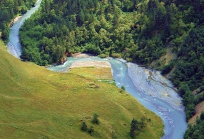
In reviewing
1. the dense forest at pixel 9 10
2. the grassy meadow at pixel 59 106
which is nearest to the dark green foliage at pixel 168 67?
the grassy meadow at pixel 59 106

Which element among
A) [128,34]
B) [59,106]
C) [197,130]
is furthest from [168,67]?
[59,106]

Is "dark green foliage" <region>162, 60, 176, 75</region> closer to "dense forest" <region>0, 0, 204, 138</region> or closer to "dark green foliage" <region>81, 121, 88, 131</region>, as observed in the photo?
"dense forest" <region>0, 0, 204, 138</region>

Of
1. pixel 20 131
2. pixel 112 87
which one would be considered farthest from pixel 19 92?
pixel 112 87

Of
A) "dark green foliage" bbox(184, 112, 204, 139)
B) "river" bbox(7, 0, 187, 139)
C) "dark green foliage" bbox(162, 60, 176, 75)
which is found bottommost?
"river" bbox(7, 0, 187, 139)

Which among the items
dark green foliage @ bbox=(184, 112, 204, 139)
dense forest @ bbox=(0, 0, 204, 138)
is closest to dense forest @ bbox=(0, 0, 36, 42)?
dense forest @ bbox=(0, 0, 204, 138)

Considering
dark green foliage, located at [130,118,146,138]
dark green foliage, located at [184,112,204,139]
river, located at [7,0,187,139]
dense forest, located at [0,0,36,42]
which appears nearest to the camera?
dark green foliage, located at [184,112,204,139]

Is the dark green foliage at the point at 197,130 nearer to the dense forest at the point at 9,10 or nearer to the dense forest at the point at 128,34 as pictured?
the dense forest at the point at 128,34
